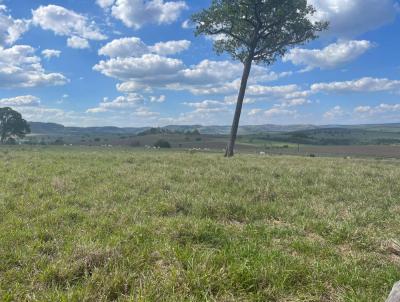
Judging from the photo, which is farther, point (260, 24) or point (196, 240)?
point (260, 24)

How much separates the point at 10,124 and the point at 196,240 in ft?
317

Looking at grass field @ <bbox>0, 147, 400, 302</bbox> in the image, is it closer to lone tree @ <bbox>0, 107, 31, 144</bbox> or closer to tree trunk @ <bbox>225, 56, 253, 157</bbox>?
tree trunk @ <bbox>225, 56, 253, 157</bbox>

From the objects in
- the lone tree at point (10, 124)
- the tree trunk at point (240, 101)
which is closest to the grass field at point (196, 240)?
the tree trunk at point (240, 101)

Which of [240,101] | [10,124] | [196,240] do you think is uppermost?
[240,101]

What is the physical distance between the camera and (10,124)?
91.6 meters

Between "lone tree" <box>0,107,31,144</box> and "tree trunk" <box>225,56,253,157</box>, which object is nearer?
"tree trunk" <box>225,56,253,157</box>

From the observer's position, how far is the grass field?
5.07 metres

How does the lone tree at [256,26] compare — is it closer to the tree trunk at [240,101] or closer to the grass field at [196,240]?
the tree trunk at [240,101]

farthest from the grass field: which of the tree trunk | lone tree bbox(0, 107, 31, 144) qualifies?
lone tree bbox(0, 107, 31, 144)

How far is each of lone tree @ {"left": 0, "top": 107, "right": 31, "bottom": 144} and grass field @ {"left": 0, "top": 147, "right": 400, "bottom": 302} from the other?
291ft

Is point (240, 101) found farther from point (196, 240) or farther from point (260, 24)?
point (196, 240)

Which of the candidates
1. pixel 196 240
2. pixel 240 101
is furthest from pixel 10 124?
pixel 196 240

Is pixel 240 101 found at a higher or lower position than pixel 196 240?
higher

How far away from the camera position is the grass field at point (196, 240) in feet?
16.6
